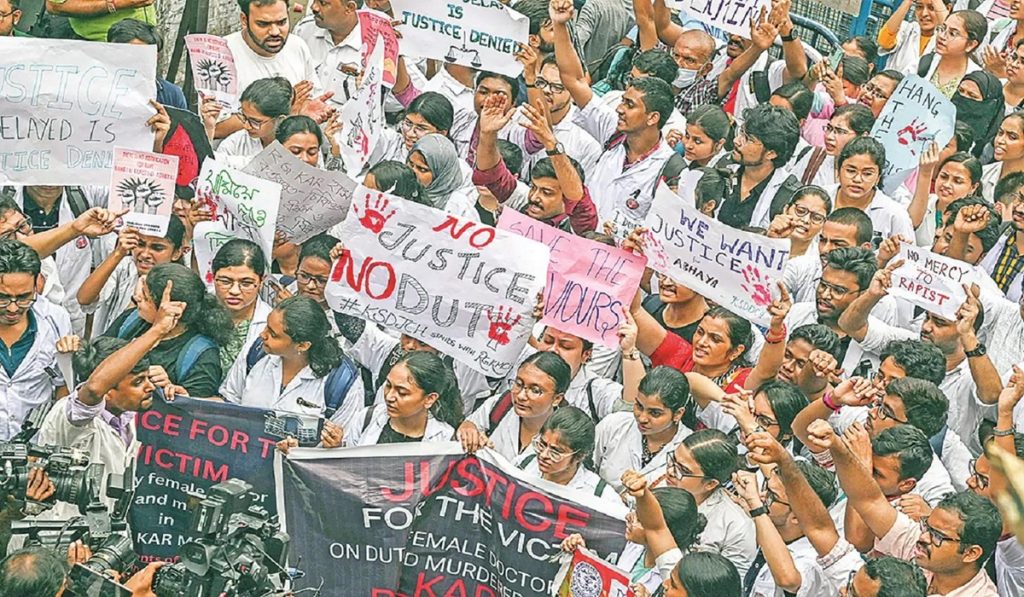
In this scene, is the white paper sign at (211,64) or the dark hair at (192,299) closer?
the dark hair at (192,299)

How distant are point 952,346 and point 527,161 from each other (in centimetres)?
316

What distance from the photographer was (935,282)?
9266 mm

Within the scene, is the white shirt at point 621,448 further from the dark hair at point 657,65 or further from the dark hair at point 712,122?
the dark hair at point 657,65

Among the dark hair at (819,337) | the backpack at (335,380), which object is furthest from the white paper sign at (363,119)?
the dark hair at (819,337)

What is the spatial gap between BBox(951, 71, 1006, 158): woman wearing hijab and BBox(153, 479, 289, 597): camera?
6944mm

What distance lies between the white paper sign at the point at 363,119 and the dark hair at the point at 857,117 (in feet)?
9.11

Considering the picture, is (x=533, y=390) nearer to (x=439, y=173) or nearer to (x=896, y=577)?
(x=896, y=577)

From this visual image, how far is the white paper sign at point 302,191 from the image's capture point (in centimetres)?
962

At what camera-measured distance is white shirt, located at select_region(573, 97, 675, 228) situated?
10.8 metres

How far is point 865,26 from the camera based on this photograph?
15.2 meters

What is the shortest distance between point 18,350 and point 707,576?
3381 mm

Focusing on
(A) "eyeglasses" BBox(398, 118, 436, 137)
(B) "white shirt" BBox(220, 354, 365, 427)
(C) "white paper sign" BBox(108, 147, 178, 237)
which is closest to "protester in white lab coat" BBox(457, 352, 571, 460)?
(B) "white shirt" BBox(220, 354, 365, 427)

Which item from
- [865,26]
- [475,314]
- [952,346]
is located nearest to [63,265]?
[475,314]

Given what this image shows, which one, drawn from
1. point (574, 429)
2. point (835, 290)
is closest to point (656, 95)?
point (835, 290)
